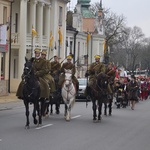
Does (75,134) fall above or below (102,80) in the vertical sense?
Answer: below

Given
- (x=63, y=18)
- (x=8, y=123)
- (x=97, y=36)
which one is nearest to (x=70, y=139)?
(x=8, y=123)

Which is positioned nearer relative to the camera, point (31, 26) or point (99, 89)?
point (99, 89)

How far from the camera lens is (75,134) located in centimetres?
1672

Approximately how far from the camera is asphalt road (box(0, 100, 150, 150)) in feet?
46.5

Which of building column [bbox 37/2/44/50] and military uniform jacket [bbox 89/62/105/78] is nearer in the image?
military uniform jacket [bbox 89/62/105/78]

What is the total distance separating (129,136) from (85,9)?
7251cm

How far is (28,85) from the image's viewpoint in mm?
18109

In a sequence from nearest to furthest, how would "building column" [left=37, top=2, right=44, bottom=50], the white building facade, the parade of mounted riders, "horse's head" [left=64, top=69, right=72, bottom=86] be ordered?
the parade of mounted riders
"horse's head" [left=64, top=69, right=72, bottom=86]
the white building facade
"building column" [left=37, top=2, right=44, bottom=50]

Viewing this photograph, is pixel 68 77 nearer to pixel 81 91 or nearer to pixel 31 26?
pixel 81 91

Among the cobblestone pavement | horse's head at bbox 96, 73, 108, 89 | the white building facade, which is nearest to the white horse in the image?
horse's head at bbox 96, 73, 108, 89

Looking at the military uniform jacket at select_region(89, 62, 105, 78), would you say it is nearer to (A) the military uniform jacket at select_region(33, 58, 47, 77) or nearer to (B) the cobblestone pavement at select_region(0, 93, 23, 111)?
(A) the military uniform jacket at select_region(33, 58, 47, 77)

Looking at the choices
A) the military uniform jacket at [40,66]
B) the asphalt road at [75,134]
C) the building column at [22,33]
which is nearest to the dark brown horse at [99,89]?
the asphalt road at [75,134]

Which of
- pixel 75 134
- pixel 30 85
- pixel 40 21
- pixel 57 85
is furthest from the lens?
pixel 40 21

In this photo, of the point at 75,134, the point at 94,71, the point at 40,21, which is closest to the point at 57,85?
the point at 94,71
